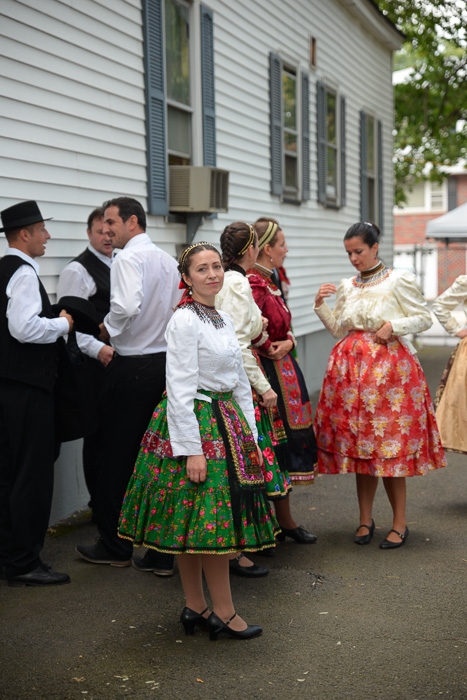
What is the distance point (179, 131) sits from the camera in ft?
28.5

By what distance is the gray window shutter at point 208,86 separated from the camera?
9.00 metres

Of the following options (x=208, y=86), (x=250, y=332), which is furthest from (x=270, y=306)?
(x=208, y=86)

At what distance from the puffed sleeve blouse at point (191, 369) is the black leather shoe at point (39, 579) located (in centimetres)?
157

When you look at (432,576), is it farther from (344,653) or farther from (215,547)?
(215,547)

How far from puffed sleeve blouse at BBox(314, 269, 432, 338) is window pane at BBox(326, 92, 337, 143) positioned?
28.4ft

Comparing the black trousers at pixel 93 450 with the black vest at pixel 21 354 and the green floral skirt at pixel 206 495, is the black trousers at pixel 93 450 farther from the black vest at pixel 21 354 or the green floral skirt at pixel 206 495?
the green floral skirt at pixel 206 495

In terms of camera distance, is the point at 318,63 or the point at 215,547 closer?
the point at 215,547

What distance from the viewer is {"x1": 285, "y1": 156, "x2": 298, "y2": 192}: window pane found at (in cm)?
1221

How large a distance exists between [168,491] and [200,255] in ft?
3.54

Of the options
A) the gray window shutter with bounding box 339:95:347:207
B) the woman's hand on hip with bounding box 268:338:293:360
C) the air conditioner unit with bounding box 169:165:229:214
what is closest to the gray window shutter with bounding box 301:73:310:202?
the gray window shutter with bounding box 339:95:347:207

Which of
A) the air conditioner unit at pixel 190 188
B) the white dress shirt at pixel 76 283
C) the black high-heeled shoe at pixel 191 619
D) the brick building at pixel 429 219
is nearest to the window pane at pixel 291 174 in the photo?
the air conditioner unit at pixel 190 188

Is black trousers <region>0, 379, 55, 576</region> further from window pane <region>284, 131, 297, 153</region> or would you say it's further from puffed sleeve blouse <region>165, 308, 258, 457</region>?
window pane <region>284, 131, 297, 153</region>

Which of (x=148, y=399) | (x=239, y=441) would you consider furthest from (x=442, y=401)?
(x=239, y=441)

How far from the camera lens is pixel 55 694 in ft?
12.4
